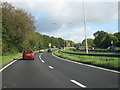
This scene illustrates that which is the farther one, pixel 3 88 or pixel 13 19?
pixel 13 19

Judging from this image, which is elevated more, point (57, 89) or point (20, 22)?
point (20, 22)

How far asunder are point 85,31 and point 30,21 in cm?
2550

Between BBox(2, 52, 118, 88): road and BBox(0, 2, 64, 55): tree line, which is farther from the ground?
BBox(0, 2, 64, 55): tree line

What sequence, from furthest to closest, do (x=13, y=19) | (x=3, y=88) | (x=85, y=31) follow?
(x=13, y=19) → (x=85, y=31) → (x=3, y=88)

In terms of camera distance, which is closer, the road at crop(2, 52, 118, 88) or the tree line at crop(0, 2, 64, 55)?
the road at crop(2, 52, 118, 88)

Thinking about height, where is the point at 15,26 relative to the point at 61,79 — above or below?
above

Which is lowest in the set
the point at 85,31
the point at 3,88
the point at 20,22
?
the point at 3,88

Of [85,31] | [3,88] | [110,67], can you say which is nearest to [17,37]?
[85,31]

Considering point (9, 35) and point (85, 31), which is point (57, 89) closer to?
point (85, 31)

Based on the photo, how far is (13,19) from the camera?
50.9 m

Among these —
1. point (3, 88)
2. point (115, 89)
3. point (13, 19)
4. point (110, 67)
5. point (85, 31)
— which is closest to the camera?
point (115, 89)

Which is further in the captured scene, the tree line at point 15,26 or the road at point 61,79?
the tree line at point 15,26

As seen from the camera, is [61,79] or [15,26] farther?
[15,26]

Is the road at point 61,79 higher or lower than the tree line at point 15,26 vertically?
lower
